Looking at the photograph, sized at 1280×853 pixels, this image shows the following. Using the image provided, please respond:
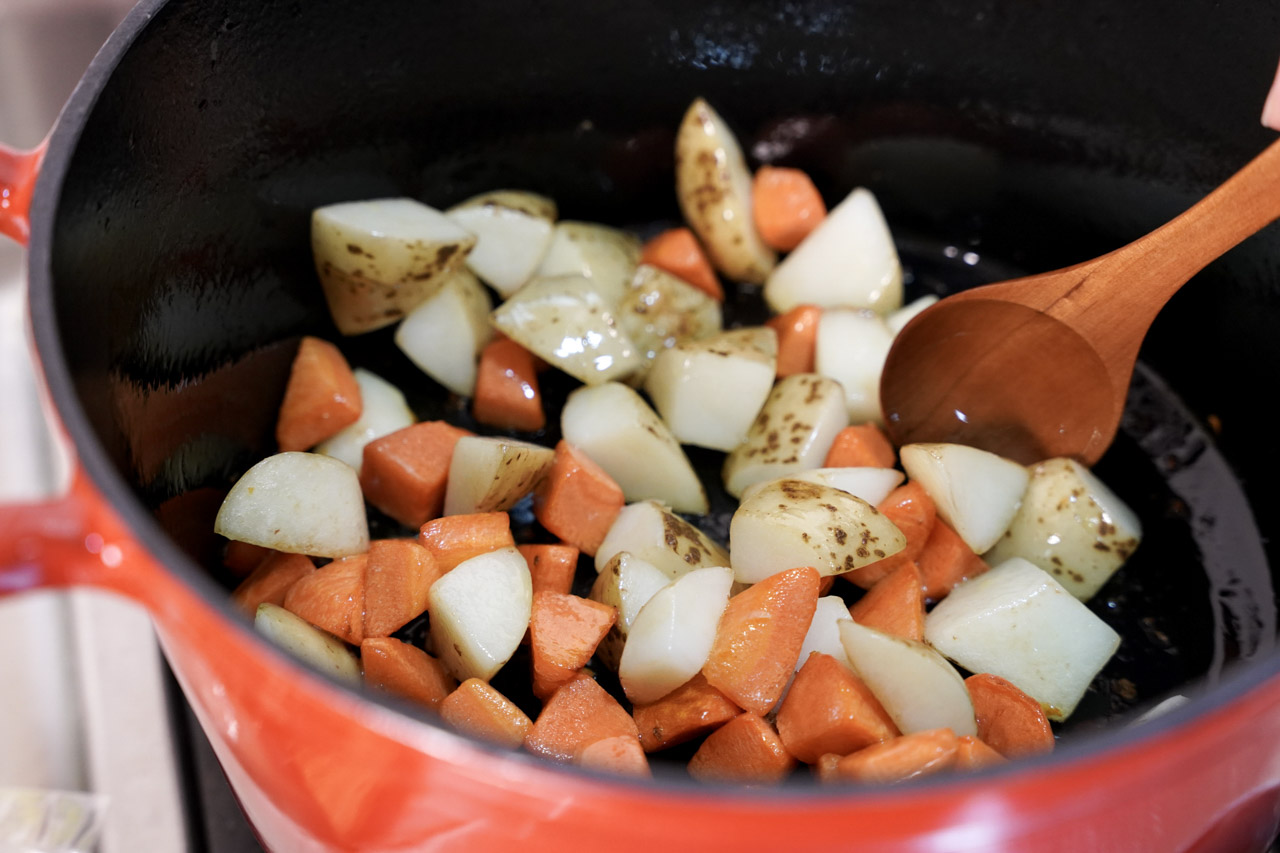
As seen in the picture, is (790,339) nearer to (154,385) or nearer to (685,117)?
(685,117)

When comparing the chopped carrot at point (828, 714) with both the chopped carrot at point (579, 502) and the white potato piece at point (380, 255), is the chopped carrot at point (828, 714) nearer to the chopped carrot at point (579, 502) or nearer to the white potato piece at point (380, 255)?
the chopped carrot at point (579, 502)

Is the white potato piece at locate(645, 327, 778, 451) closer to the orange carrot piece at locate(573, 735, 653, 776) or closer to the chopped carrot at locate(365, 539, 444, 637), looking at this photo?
the chopped carrot at locate(365, 539, 444, 637)

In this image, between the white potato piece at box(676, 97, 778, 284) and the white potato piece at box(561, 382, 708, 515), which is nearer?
the white potato piece at box(561, 382, 708, 515)

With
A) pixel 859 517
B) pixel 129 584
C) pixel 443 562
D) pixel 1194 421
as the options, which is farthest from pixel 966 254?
pixel 129 584

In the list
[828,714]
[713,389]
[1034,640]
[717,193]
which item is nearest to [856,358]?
[713,389]

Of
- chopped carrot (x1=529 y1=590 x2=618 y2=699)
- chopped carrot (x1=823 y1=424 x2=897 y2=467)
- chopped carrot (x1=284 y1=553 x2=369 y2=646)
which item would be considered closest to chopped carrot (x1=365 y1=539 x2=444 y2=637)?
chopped carrot (x1=284 y1=553 x2=369 y2=646)

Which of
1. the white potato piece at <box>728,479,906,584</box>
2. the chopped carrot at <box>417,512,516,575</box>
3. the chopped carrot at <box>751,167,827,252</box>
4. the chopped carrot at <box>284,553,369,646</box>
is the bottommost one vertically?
the chopped carrot at <box>284,553,369,646</box>
